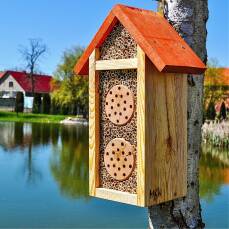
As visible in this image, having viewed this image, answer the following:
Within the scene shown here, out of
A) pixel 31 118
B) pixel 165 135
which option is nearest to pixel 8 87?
pixel 31 118

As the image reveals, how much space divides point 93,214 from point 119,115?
18.9 feet

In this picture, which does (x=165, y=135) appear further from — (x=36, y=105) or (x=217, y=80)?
Answer: (x=36, y=105)

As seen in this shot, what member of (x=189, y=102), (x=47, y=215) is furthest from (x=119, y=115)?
(x=47, y=215)

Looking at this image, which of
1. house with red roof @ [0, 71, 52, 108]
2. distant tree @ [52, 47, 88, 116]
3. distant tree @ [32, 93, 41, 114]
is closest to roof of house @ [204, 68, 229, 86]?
distant tree @ [52, 47, 88, 116]

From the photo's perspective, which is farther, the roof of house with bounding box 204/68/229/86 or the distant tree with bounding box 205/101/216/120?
the roof of house with bounding box 204/68/229/86

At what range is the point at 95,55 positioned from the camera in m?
2.41

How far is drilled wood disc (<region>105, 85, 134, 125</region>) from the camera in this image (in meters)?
2.27

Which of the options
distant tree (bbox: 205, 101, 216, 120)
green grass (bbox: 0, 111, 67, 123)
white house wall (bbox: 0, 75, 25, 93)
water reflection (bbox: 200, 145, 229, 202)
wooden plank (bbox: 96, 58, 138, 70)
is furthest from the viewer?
white house wall (bbox: 0, 75, 25, 93)

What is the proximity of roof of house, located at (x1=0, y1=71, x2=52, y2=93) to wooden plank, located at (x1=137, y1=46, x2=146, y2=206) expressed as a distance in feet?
156

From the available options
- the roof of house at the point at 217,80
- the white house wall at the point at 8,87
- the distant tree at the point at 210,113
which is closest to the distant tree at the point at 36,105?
the white house wall at the point at 8,87

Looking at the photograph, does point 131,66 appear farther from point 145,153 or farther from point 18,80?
point 18,80

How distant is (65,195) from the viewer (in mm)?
9352

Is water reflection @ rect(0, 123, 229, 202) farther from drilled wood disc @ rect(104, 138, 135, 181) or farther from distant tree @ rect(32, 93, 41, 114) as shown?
distant tree @ rect(32, 93, 41, 114)

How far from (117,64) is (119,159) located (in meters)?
0.45
